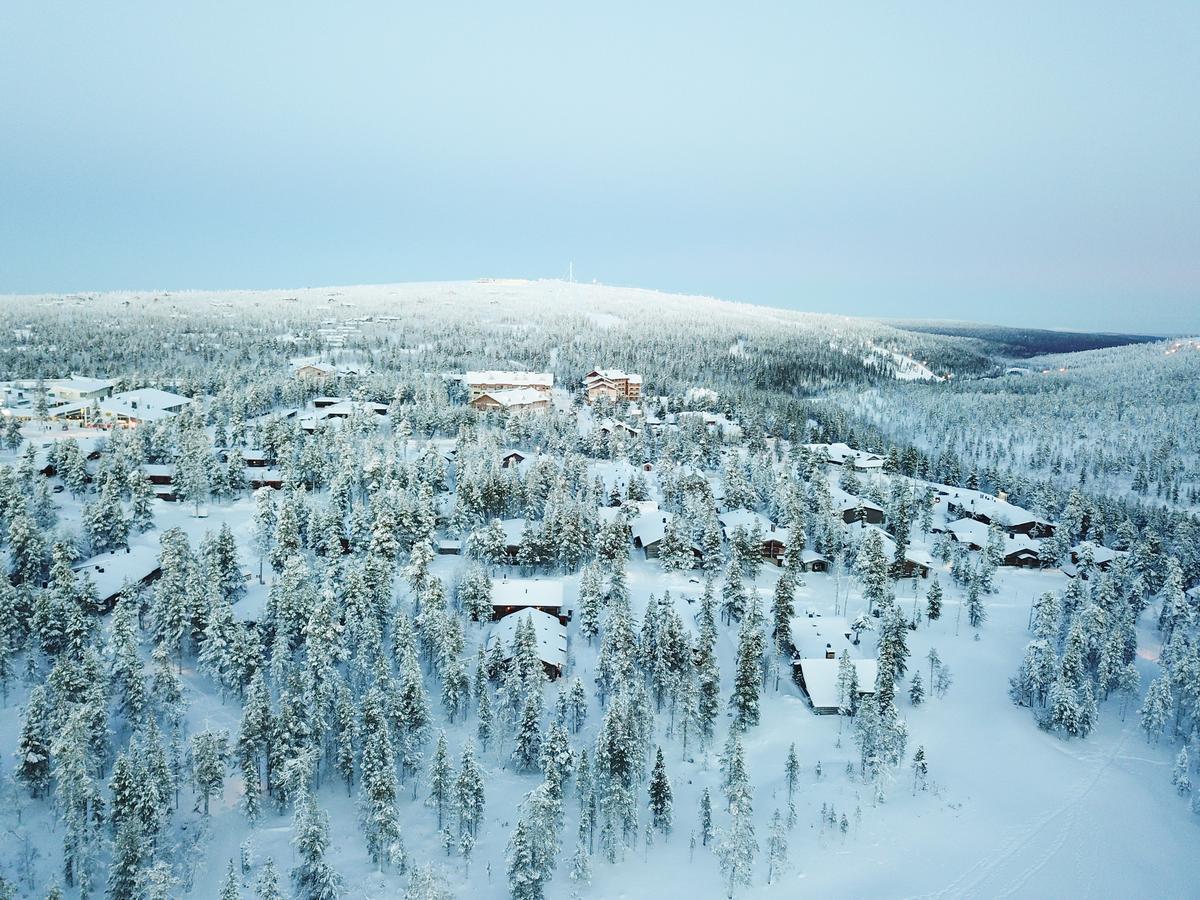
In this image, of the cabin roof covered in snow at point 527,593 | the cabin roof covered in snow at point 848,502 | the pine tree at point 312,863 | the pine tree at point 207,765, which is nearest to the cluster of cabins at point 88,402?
the cabin roof covered in snow at point 527,593

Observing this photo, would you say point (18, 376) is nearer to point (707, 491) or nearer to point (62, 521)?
point (62, 521)

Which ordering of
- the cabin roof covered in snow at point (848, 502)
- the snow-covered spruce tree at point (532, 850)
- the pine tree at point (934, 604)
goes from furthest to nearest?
the cabin roof covered in snow at point (848, 502), the pine tree at point (934, 604), the snow-covered spruce tree at point (532, 850)

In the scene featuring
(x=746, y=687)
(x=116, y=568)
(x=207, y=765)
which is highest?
(x=116, y=568)

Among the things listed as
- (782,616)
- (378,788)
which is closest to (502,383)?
(782,616)

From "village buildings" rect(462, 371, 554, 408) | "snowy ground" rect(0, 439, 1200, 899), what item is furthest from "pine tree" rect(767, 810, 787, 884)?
"village buildings" rect(462, 371, 554, 408)

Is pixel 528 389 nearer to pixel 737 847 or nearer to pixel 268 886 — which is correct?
pixel 737 847

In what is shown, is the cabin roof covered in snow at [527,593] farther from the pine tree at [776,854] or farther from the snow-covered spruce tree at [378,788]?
the pine tree at [776,854]
